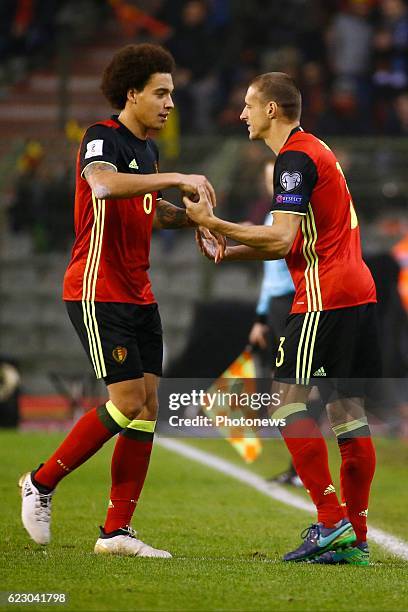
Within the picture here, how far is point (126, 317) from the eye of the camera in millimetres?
5605

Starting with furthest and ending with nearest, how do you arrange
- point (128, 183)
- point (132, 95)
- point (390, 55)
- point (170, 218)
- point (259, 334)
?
1. point (390, 55)
2. point (259, 334)
3. point (170, 218)
4. point (132, 95)
5. point (128, 183)

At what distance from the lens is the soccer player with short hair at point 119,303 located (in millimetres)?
5547

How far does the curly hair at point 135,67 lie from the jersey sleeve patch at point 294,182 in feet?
2.41

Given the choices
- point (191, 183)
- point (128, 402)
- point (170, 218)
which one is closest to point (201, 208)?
point (191, 183)

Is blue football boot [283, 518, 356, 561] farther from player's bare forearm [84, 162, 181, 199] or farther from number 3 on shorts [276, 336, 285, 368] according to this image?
player's bare forearm [84, 162, 181, 199]

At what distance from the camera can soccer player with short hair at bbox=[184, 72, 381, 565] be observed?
5.44 m

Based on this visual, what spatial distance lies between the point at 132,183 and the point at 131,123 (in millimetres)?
584

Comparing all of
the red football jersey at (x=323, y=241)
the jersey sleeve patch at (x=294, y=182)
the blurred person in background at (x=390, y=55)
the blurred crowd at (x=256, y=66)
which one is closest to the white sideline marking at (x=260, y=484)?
the red football jersey at (x=323, y=241)

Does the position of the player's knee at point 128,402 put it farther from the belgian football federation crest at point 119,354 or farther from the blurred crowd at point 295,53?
the blurred crowd at point 295,53

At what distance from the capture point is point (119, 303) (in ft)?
18.4

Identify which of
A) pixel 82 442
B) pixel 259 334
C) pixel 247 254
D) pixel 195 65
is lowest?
pixel 82 442

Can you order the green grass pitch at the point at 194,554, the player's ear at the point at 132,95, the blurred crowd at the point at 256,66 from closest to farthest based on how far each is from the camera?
the green grass pitch at the point at 194,554, the player's ear at the point at 132,95, the blurred crowd at the point at 256,66

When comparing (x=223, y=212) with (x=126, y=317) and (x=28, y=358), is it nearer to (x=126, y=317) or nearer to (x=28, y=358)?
(x=28, y=358)

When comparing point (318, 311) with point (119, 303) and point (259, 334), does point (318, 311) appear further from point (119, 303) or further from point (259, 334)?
point (259, 334)
